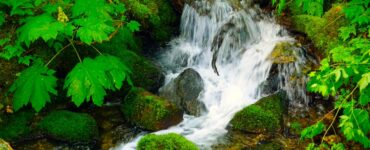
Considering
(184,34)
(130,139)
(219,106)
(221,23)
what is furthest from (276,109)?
(184,34)

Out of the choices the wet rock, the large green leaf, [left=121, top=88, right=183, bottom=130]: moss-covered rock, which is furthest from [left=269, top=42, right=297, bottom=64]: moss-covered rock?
the large green leaf

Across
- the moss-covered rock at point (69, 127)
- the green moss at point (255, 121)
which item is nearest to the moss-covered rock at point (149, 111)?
the moss-covered rock at point (69, 127)

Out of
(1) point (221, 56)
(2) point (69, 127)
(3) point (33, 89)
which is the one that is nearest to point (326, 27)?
(1) point (221, 56)

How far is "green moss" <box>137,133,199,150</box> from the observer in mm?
5438

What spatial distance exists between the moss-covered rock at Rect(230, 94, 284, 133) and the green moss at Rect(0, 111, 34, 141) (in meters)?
3.40

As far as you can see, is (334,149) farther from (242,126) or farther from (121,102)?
(121,102)

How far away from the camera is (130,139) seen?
6227mm

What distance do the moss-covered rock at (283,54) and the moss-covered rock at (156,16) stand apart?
3.13 m

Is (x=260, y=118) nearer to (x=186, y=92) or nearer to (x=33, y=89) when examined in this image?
(x=186, y=92)

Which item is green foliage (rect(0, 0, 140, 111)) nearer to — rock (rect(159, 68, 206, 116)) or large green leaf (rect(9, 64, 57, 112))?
large green leaf (rect(9, 64, 57, 112))

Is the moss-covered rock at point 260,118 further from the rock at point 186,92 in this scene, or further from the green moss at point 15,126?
the green moss at point 15,126

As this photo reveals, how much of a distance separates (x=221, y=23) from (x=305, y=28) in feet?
7.04

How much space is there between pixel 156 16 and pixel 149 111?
12.1ft

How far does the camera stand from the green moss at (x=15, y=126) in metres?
5.69
